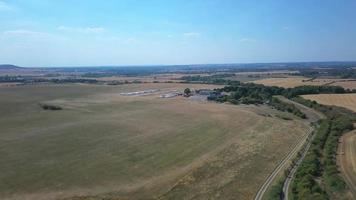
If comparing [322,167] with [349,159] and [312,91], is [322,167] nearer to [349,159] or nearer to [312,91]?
[349,159]

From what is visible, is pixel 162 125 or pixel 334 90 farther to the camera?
pixel 334 90

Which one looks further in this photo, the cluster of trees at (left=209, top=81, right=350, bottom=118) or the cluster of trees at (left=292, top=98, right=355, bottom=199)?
the cluster of trees at (left=209, top=81, right=350, bottom=118)

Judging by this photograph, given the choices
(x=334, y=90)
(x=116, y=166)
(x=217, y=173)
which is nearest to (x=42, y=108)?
(x=116, y=166)

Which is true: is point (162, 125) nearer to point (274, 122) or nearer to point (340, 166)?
point (274, 122)

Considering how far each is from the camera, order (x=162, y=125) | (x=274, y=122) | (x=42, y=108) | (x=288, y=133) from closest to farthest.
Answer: (x=288, y=133) < (x=162, y=125) < (x=274, y=122) < (x=42, y=108)

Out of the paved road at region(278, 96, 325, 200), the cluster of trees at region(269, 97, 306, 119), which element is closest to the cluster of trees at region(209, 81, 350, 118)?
the cluster of trees at region(269, 97, 306, 119)

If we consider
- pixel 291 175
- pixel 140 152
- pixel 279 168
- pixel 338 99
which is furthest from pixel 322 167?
pixel 338 99

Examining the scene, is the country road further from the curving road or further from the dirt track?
the dirt track
